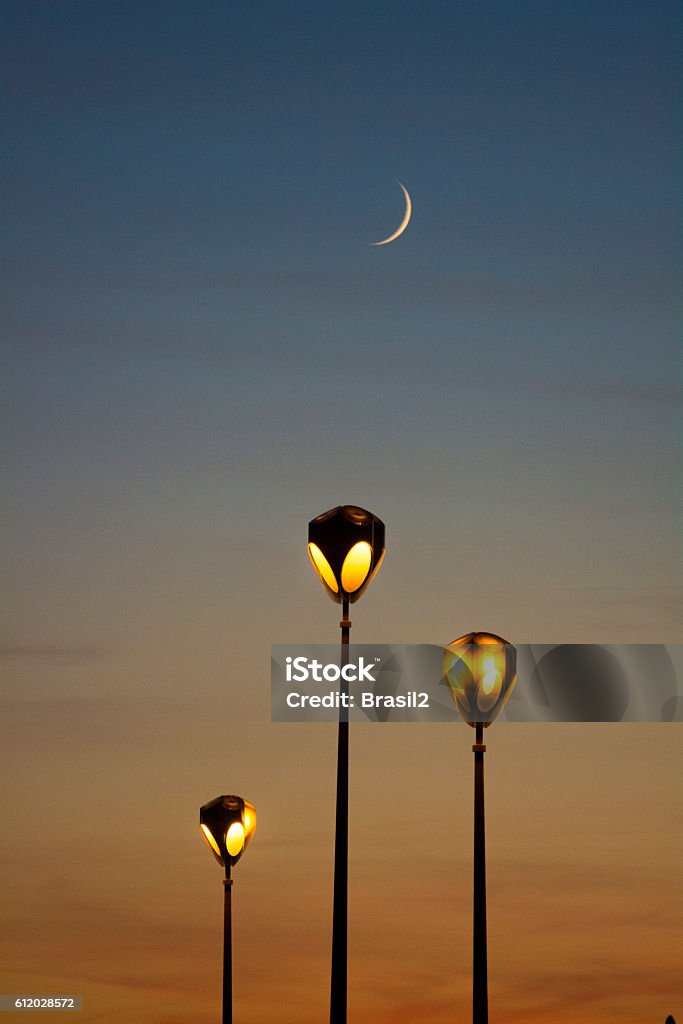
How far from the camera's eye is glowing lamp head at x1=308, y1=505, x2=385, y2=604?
49.3 ft

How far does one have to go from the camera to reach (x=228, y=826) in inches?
997

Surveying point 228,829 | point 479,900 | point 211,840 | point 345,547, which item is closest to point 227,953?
point 211,840

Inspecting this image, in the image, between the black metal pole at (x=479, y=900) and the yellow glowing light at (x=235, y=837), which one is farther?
the yellow glowing light at (x=235, y=837)

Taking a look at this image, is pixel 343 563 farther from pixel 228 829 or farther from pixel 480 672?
pixel 228 829

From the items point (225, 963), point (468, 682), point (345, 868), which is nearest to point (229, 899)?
point (225, 963)

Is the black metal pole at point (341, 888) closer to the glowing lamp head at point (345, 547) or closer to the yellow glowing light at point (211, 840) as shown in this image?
the glowing lamp head at point (345, 547)

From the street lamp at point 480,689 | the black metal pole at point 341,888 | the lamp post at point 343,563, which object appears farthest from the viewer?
the street lamp at point 480,689

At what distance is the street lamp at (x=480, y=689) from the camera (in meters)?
17.5

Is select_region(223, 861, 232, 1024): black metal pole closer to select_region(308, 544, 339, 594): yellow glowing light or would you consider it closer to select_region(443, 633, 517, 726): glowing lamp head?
select_region(443, 633, 517, 726): glowing lamp head

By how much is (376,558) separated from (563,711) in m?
5.14

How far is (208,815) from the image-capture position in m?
25.6

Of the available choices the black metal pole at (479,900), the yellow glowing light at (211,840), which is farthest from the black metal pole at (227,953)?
the black metal pole at (479,900)

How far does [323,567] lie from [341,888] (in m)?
3.10

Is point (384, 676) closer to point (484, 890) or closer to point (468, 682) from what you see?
point (468, 682)
